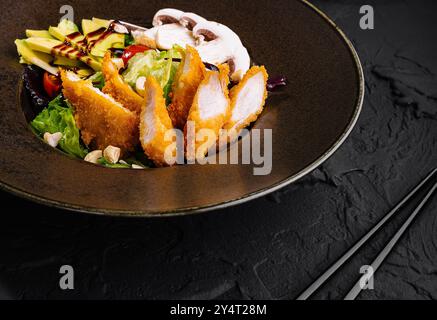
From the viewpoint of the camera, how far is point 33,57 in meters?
2.82

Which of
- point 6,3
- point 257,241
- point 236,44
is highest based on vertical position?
point 6,3

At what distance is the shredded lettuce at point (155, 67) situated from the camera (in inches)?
105

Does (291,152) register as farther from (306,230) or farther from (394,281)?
(394,281)

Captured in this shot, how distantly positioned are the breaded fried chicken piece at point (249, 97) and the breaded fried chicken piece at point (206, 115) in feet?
0.37

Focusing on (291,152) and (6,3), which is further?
(6,3)

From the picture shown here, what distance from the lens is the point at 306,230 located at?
242 centimetres

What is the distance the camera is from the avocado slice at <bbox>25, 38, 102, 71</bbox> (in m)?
2.81

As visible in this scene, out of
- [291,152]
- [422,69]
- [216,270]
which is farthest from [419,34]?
[216,270]

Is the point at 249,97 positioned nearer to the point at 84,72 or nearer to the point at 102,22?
the point at 84,72

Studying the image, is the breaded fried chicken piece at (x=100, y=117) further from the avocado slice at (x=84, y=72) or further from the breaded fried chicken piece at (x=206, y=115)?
the avocado slice at (x=84, y=72)

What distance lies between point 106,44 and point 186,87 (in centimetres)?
71

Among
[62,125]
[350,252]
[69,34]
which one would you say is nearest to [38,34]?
[69,34]

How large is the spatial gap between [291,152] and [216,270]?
1.77ft

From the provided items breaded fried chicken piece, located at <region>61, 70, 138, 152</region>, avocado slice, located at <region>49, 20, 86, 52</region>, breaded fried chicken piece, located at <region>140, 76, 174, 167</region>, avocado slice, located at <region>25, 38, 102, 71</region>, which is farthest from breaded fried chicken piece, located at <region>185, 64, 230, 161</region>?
avocado slice, located at <region>49, 20, 86, 52</region>
